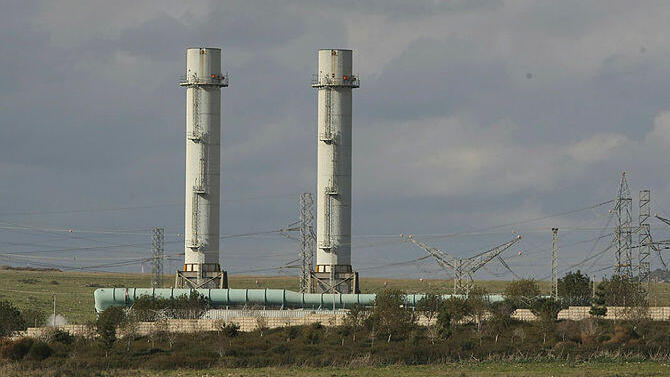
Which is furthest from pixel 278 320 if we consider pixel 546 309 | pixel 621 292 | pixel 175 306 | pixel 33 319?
pixel 621 292

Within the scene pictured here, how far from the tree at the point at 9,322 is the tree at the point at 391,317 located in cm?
3362

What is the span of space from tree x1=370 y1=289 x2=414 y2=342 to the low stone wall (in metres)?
3.77

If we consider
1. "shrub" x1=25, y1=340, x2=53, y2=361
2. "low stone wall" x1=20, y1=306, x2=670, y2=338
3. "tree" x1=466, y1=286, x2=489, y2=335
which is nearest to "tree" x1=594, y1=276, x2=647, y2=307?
"low stone wall" x1=20, y1=306, x2=670, y2=338

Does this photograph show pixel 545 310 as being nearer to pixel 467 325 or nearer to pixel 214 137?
pixel 467 325

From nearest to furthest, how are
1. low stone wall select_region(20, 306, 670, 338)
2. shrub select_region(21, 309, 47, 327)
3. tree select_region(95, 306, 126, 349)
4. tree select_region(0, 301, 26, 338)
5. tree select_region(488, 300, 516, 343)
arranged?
Answer: tree select_region(95, 306, 126, 349), tree select_region(0, 301, 26, 338), tree select_region(488, 300, 516, 343), low stone wall select_region(20, 306, 670, 338), shrub select_region(21, 309, 47, 327)

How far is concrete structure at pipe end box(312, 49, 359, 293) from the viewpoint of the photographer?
16112cm

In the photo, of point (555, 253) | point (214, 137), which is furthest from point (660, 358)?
point (214, 137)

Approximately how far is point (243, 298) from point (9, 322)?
37.2 metres

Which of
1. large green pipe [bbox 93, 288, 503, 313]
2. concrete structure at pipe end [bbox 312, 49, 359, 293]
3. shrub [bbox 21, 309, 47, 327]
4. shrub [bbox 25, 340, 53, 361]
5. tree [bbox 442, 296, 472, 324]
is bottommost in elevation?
shrub [bbox 25, 340, 53, 361]

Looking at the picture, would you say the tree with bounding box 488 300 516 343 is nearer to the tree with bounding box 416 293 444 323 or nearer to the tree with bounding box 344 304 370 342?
the tree with bounding box 416 293 444 323

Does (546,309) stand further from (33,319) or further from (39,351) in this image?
(39,351)

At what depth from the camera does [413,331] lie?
13300 centimetres

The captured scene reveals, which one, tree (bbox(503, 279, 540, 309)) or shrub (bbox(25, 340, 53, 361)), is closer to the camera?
shrub (bbox(25, 340, 53, 361))

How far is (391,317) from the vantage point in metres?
134
